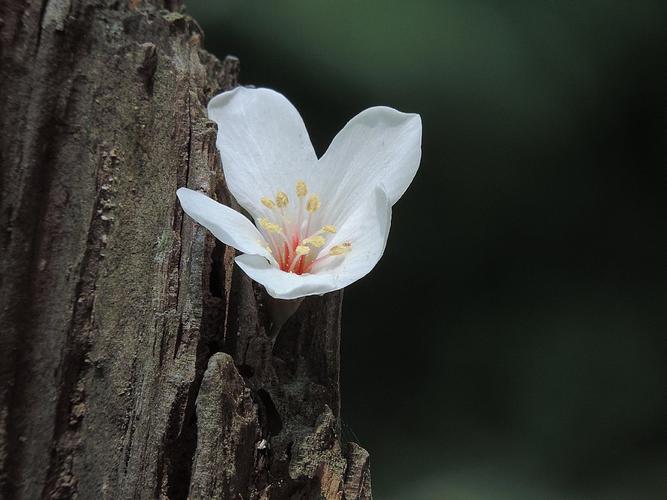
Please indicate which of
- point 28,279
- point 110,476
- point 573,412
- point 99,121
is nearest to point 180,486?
point 110,476

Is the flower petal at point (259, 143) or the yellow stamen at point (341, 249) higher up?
the flower petal at point (259, 143)

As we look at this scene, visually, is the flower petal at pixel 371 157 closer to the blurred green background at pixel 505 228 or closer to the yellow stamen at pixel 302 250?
the yellow stamen at pixel 302 250

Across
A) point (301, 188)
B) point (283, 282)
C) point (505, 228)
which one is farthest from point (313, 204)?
point (505, 228)

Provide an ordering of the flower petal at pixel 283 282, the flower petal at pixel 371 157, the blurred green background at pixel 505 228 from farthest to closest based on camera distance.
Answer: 1. the blurred green background at pixel 505 228
2. the flower petal at pixel 371 157
3. the flower petal at pixel 283 282

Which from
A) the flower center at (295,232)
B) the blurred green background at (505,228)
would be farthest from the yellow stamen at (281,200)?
the blurred green background at (505,228)

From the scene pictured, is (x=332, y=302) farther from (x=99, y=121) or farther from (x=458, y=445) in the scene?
(x=458, y=445)

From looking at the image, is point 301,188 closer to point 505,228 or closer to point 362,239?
point 362,239
